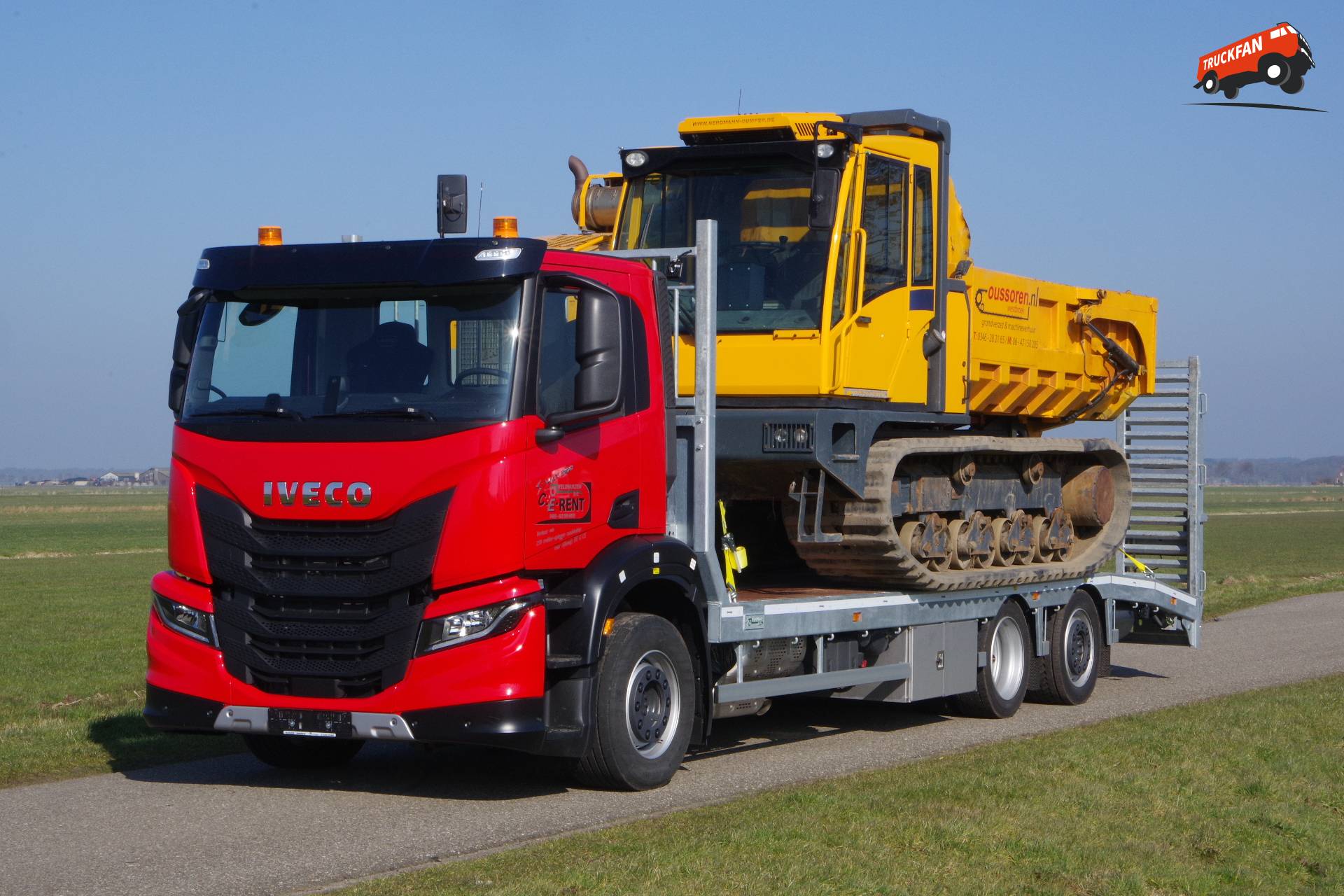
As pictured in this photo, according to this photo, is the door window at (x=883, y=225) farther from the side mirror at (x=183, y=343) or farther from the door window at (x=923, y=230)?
the side mirror at (x=183, y=343)

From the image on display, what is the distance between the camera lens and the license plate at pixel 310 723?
8633 mm

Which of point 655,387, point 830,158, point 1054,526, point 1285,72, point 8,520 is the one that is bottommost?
point 8,520

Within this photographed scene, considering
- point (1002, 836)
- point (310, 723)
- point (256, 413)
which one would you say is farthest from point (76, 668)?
point (1002, 836)

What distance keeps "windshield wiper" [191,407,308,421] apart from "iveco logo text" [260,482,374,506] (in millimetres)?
397

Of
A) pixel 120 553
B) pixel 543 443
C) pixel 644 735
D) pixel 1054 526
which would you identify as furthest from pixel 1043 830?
pixel 120 553

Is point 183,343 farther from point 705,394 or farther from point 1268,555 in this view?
point 1268,555

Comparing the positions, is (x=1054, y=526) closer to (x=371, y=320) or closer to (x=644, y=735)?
(x=644, y=735)

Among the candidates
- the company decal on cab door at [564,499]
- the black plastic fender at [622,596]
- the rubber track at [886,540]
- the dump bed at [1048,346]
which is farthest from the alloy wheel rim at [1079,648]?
the company decal on cab door at [564,499]

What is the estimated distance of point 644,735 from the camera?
31.4 feet

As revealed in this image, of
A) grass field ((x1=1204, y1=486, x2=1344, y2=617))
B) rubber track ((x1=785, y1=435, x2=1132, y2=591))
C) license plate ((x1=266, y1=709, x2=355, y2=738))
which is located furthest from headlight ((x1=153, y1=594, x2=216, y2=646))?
grass field ((x1=1204, y1=486, x2=1344, y2=617))

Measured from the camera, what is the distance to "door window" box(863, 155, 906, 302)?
11.7 meters

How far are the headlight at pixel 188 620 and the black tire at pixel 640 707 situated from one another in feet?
7.00

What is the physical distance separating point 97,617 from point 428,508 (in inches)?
679

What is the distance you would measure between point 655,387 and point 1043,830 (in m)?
3.40
